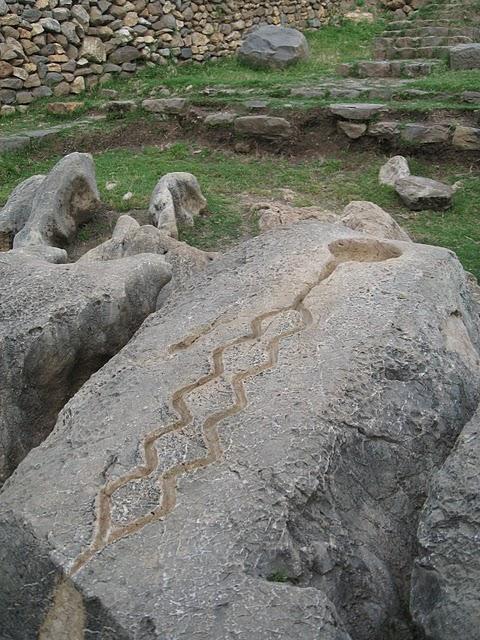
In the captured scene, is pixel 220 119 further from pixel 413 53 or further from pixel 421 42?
pixel 421 42

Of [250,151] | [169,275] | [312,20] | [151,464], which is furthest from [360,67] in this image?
[151,464]

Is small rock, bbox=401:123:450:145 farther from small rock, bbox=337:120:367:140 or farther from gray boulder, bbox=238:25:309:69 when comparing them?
gray boulder, bbox=238:25:309:69

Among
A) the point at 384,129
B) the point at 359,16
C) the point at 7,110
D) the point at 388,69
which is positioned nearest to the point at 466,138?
the point at 384,129

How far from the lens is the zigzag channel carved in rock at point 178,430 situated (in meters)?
1.85

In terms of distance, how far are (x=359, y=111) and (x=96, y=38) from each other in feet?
13.2

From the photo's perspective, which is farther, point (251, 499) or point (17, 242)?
point (17, 242)

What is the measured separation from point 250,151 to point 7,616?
5.95 meters

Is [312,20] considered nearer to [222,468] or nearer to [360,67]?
[360,67]

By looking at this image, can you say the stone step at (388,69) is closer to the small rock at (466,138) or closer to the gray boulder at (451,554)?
the small rock at (466,138)

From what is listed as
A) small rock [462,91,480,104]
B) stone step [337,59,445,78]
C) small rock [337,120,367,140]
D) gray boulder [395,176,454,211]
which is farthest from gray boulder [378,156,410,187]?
stone step [337,59,445,78]

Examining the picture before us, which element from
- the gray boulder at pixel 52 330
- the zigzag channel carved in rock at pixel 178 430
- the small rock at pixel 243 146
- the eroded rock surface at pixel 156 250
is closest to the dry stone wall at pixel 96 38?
the small rock at pixel 243 146

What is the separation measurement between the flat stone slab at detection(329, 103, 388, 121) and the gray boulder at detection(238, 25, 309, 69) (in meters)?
2.67

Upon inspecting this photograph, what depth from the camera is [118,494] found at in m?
1.94

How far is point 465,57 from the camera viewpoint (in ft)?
28.5
